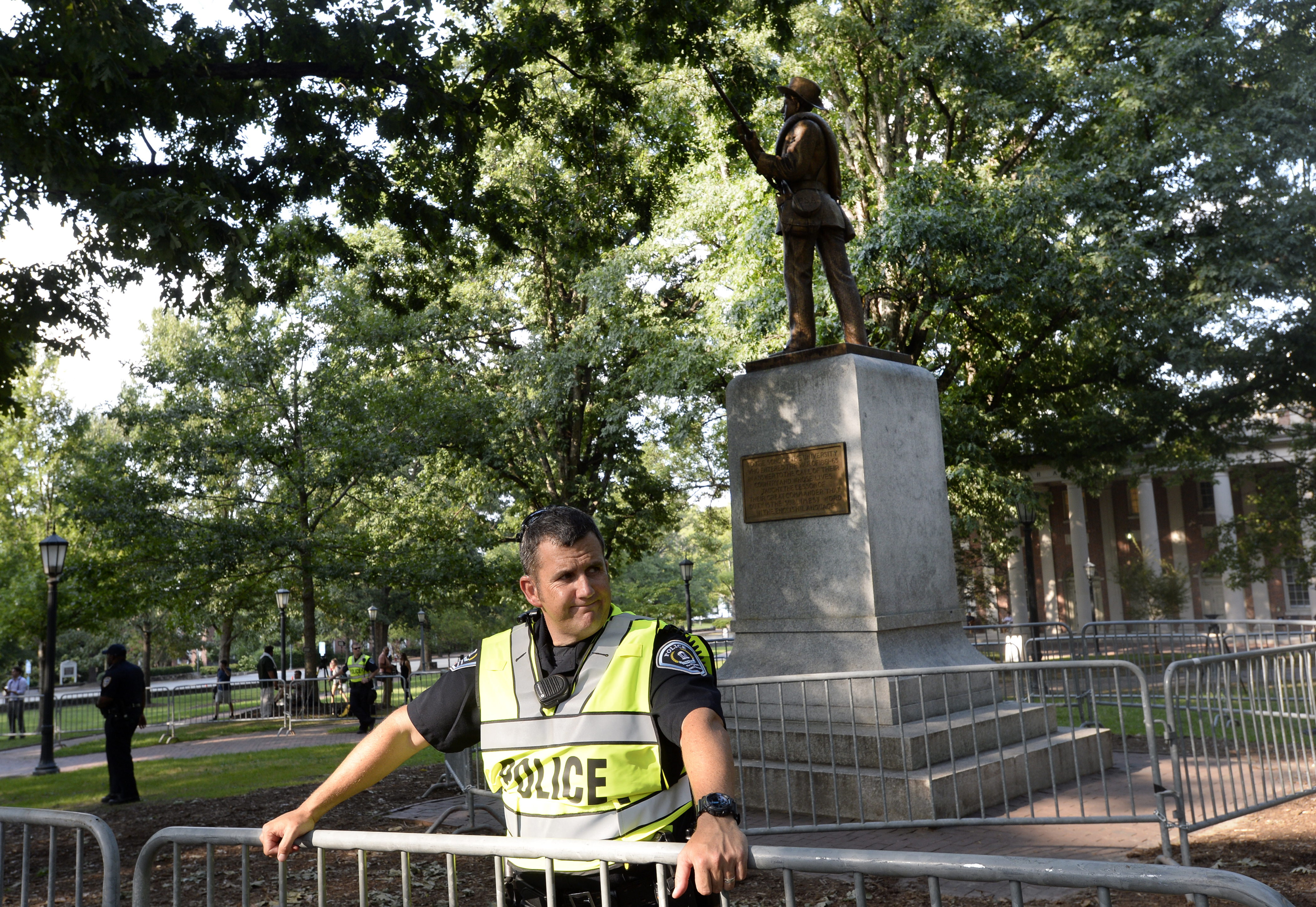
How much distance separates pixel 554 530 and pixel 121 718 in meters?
11.5

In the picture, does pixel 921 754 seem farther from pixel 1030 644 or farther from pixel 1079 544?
pixel 1079 544

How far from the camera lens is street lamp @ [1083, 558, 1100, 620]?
1833 inches

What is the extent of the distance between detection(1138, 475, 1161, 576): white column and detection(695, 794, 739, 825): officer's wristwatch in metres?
46.7

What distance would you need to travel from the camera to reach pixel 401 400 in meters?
26.2

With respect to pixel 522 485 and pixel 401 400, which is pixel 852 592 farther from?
pixel 522 485

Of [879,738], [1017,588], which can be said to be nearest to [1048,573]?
[1017,588]

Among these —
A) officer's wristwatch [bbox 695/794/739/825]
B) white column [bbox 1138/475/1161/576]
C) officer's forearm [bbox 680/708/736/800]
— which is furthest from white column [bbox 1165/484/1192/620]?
officer's wristwatch [bbox 695/794/739/825]

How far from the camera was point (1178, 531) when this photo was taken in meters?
51.0

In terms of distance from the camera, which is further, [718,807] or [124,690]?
[124,690]

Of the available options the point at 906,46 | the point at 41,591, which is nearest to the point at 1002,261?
the point at 906,46

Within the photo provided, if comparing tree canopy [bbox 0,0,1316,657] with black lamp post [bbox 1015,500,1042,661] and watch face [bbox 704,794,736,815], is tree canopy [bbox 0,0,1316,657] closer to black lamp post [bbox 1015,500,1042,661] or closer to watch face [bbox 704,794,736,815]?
black lamp post [bbox 1015,500,1042,661]

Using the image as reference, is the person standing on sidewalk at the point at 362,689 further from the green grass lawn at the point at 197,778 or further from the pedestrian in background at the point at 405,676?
the green grass lawn at the point at 197,778

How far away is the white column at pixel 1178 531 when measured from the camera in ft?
165

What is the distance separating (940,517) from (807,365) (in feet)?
6.16
